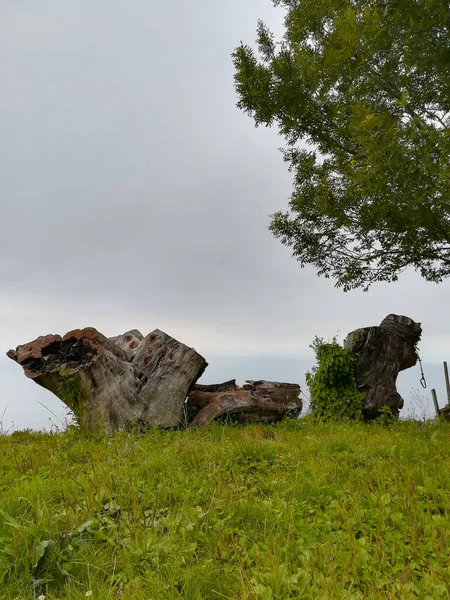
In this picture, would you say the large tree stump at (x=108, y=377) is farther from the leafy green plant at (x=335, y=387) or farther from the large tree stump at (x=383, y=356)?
the large tree stump at (x=383, y=356)

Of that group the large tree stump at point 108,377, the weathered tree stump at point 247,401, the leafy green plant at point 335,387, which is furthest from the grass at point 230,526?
the leafy green plant at point 335,387

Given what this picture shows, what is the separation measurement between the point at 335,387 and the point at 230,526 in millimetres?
8300

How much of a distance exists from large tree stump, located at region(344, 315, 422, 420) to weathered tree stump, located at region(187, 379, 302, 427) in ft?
6.52

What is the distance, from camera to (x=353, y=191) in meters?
9.59

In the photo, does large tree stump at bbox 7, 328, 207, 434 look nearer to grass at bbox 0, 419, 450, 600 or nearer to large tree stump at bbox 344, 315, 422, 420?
grass at bbox 0, 419, 450, 600

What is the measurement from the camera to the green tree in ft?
27.3

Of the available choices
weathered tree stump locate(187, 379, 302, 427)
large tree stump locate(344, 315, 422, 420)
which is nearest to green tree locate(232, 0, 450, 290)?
large tree stump locate(344, 315, 422, 420)

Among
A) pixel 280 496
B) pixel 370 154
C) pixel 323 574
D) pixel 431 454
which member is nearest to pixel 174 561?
pixel 323 574

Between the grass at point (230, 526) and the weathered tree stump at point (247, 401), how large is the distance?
3978 millimetres

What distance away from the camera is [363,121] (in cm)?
862

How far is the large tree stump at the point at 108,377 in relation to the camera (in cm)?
904

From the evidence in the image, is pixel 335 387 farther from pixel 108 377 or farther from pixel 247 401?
pixel 108 377

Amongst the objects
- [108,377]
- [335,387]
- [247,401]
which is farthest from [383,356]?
[108,377]

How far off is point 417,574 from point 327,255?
11.8 meters
